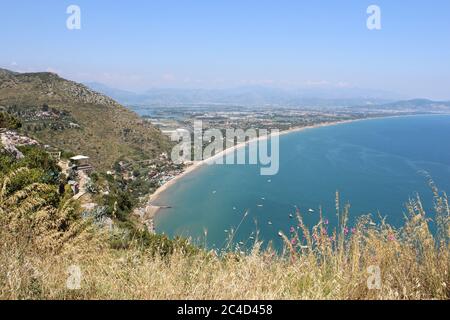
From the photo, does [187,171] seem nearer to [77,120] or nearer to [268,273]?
[77,120]

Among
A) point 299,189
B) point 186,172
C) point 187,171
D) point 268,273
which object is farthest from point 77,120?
point 268,273

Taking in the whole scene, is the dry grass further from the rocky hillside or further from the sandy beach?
the rocky hillside

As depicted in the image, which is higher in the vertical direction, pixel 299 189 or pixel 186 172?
pixel 186 172

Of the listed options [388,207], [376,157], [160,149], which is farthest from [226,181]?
[376,157]

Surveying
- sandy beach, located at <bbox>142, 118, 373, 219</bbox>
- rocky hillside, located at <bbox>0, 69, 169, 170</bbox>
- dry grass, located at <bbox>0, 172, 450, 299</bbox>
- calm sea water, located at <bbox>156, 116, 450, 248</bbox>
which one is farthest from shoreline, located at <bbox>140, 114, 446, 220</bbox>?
dry grass, located at <bbox>0, 172, 450, 299</bbox>

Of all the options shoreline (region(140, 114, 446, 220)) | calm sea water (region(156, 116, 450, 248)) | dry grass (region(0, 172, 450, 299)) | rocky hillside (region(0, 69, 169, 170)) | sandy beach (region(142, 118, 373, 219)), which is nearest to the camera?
dry grass (region(0, 172, 450, 299))

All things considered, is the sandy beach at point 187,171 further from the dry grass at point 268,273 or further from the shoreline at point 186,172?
the dry grass at point 268,273
